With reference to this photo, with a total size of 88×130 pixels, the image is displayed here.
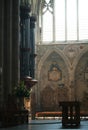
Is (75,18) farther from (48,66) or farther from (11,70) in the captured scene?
(11,70)

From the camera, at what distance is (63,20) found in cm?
3291

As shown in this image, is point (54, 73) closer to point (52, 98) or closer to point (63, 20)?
point (52, 98)

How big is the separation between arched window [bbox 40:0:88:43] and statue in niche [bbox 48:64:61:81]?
231 cm

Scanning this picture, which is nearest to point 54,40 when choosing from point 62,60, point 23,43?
point 62,60

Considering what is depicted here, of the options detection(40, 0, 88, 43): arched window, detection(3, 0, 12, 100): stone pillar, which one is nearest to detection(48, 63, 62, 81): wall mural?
detection(40, 0, 88, 43): arched window

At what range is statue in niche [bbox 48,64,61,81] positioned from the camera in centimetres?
3192

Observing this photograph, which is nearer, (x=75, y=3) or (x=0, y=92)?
(x=0, y=92)

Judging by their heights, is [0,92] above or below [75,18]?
below

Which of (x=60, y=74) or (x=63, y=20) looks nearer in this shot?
(x=60, y=74)

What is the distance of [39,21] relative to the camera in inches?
1292

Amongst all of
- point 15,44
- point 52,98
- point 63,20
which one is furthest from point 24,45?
point 63,20

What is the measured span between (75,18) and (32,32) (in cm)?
809

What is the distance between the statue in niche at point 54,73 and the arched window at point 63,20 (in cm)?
231

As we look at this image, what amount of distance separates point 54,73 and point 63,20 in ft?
15.2
